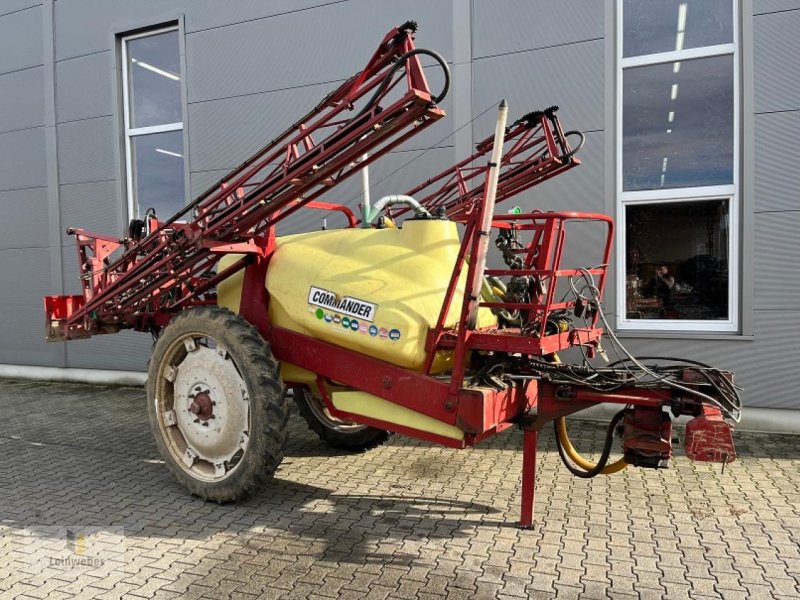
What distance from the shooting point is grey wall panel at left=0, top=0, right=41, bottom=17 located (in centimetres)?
935

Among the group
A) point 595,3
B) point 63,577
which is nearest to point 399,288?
point 63,577

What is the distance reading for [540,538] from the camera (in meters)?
3.60

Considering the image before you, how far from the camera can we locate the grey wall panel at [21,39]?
30.6 ft

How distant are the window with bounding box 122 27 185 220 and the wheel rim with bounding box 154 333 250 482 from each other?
16.4 ft

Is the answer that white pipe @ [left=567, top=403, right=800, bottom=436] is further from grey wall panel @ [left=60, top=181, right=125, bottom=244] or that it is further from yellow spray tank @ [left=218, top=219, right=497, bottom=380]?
grey wall panel @ [left=60, top=181, right=125, bottom=244]

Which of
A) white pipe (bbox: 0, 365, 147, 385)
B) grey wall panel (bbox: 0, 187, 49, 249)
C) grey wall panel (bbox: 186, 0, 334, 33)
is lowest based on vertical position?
white pipe (bbox: 0, 365, 147, 385)

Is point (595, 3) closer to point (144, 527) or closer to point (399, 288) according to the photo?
point (399, 288)

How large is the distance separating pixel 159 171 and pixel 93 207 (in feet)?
3.67

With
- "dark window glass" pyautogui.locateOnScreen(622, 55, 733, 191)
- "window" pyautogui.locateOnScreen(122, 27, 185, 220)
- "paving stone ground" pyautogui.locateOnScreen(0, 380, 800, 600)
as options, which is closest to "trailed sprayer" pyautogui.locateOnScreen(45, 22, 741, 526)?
"paving stone ground" pyautogui.locateOnScreen(0, 380, 800, 600)

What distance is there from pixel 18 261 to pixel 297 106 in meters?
5.24

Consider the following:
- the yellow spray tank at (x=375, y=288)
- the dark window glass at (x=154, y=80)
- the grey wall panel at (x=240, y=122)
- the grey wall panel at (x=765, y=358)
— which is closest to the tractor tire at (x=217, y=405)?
the yellow spray tank at (x=375, y=288)

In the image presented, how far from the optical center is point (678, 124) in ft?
20.7

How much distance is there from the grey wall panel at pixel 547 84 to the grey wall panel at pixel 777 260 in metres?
1.88

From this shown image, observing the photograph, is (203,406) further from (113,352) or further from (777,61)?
(777,61)
